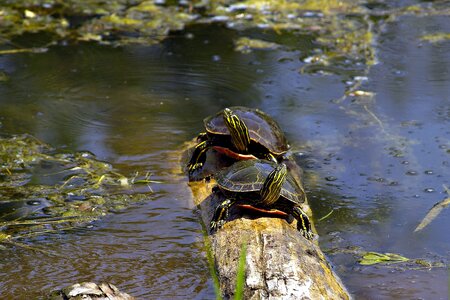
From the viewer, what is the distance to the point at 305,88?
22.2 ft

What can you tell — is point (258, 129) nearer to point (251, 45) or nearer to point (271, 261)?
point (271, 261)

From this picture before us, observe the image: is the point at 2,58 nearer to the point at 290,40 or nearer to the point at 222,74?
the point at 222,74

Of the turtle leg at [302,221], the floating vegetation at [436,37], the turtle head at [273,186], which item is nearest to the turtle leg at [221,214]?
the turtle head at [273,186]

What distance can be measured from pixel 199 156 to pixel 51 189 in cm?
98

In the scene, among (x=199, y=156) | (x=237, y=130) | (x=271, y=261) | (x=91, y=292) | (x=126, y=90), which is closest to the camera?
(x=91, y=292)

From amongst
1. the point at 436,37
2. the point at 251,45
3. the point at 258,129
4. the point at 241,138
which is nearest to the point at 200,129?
the point at 258,129

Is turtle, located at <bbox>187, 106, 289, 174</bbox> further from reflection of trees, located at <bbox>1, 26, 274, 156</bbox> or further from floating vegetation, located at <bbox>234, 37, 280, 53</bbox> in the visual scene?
floating vegetation, located at <bbox>234, 37, 280, 53</bbox>

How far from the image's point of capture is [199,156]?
4824 millimetres

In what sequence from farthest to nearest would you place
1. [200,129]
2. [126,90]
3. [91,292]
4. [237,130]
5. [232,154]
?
[126,90] → [200,129] → [232,154] → [237,130] → [91,292]

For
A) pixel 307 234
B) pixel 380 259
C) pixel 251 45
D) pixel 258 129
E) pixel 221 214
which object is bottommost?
pixel 380 259

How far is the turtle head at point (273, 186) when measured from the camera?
3.75m

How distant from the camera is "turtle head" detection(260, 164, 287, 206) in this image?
3748mm

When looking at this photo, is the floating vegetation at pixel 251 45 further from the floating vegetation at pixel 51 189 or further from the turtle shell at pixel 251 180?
the turtle shell at pixel 251 180

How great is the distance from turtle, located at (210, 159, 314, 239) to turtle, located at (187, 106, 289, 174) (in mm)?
529
